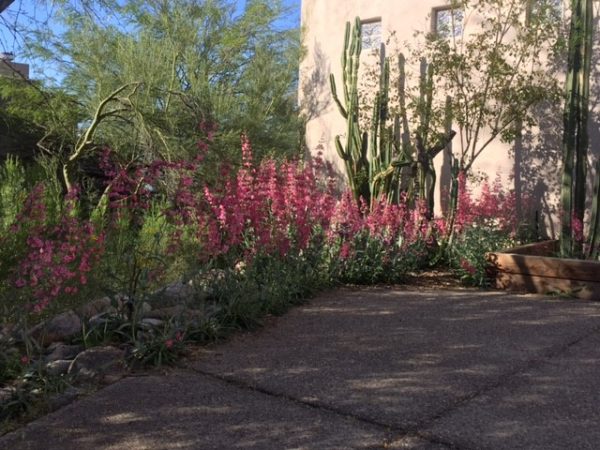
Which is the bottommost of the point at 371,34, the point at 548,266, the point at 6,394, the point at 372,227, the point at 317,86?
the point at 6,394

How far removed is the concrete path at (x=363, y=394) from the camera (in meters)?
3.11

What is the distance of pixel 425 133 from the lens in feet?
32.5

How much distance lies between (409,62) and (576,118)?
3535 mm

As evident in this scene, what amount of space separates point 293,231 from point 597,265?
9.55 feet

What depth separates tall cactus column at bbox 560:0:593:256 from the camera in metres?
7.68

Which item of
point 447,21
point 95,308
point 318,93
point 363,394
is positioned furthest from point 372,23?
point 363,394

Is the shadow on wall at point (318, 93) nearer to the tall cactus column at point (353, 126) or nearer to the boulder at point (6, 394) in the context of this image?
the tall cactus column at point (353, 126)

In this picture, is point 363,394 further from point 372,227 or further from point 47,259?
point 372,227

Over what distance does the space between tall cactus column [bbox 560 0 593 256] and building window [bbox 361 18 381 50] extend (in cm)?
401

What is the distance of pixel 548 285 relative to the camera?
675 cm

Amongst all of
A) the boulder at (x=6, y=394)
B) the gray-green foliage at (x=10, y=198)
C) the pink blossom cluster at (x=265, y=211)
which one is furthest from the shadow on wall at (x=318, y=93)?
the boulder at (x=6, y=394)

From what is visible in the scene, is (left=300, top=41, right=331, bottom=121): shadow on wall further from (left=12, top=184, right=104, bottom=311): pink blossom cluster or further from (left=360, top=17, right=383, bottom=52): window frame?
(left=12, top=184, right=104, bottom=311): pink blossom cluster

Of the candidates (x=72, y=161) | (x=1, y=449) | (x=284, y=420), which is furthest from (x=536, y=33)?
(x=1, y=449)

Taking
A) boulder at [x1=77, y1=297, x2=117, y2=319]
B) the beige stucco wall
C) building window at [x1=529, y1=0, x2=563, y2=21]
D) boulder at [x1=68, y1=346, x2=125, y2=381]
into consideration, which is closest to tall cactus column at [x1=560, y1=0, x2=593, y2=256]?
building window at [x1=529, y1=0, x2=563, y2=21]
